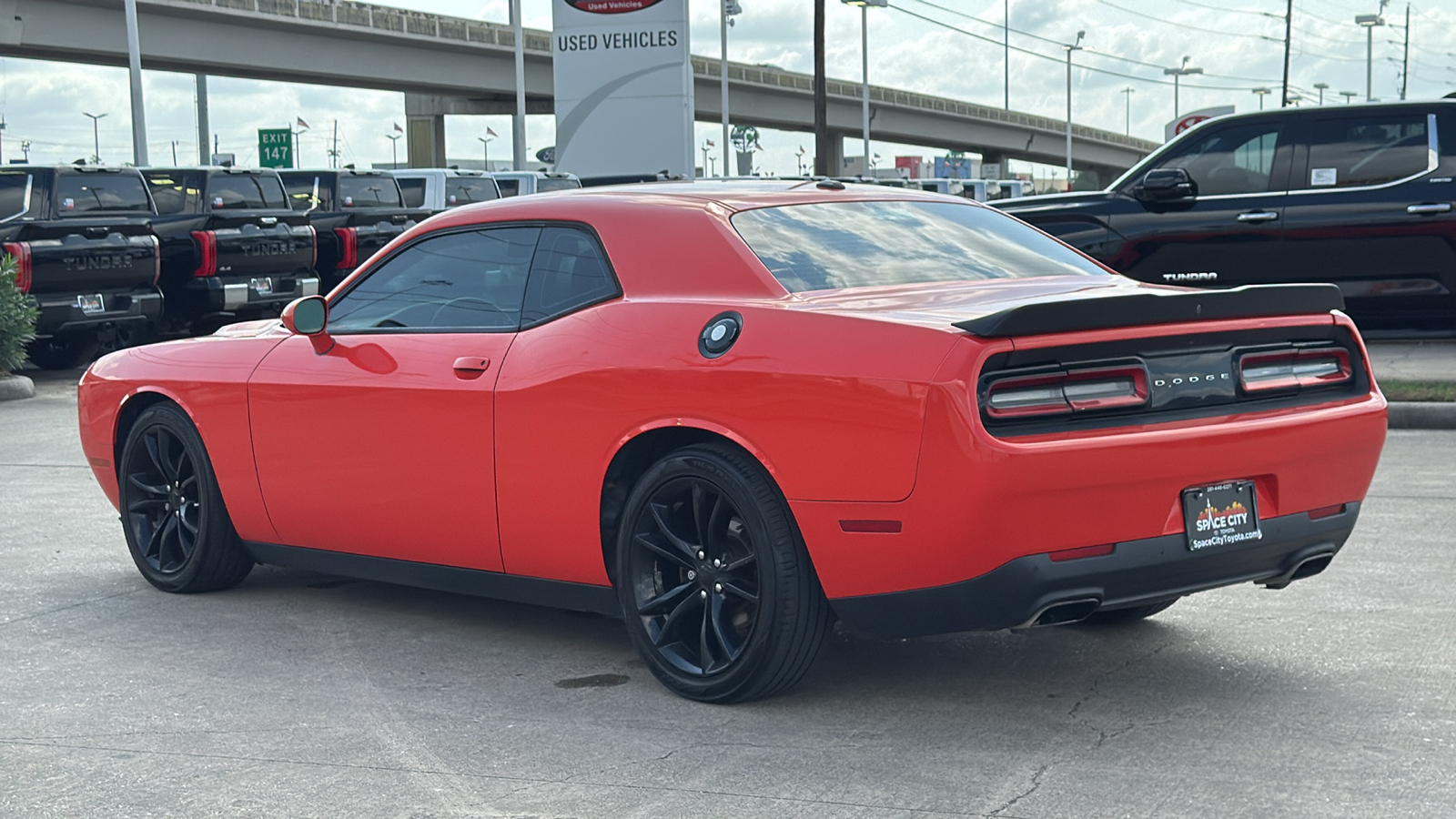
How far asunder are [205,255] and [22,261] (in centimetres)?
307

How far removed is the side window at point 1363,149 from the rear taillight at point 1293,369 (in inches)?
351

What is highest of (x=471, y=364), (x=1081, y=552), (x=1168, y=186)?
(x=1168, y=186)

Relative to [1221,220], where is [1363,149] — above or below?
above

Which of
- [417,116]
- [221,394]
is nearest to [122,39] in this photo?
[417,116]

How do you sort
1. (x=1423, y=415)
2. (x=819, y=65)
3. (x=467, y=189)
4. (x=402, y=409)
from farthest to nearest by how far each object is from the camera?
1. (x=819, y=65)
2. (x=467, y=189)
3. (x=1423, y=415)
4. (x=402, y=409)

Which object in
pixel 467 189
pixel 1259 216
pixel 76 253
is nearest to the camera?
pixel 1259 216

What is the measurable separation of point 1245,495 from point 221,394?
12.4 feet

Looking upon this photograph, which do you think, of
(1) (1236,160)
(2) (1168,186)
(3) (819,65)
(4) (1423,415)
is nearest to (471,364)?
(4) (1423,415)

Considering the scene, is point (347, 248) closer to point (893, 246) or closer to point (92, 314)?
point (92, 314)

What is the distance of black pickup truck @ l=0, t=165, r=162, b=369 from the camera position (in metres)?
15.9

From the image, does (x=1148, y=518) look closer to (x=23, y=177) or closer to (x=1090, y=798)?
(x=1090, y=798)

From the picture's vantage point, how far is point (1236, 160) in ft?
44.7

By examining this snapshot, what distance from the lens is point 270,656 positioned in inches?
224

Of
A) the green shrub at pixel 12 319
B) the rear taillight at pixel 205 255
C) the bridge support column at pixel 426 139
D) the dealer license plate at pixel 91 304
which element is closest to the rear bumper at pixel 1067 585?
the green shrub at pixel 12 319
